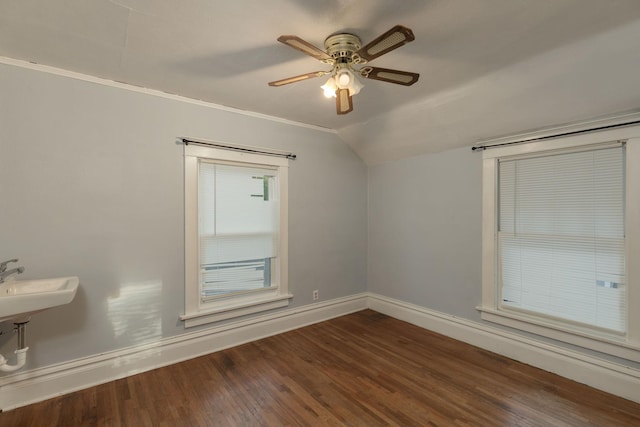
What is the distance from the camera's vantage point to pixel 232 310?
3.12 meters

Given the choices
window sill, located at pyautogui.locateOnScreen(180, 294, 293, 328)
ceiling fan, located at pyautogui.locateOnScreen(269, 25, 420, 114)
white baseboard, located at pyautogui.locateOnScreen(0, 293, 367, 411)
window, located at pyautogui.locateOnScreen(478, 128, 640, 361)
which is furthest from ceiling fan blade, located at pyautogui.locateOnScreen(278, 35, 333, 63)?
white baseboard, located at pyautogui.locateOnScreen(0, 293, 367, 411)

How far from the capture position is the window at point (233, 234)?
2893 millimetres

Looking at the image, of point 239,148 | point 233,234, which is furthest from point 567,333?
point 239,148

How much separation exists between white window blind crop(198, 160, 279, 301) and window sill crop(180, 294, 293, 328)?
16 centimetres

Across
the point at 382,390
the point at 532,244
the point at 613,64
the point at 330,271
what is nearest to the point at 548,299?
the point at 532,244

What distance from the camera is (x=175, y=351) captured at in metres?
2.79

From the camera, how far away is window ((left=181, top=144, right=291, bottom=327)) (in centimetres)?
289

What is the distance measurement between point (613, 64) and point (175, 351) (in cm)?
405

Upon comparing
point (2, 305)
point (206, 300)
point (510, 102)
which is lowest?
point (206, 300)

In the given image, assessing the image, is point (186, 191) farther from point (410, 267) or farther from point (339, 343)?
point (410, 267)

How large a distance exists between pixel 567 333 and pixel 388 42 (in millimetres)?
2765

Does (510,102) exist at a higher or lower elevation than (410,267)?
higher

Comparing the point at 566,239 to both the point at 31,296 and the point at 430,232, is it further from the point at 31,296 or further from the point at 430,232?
the point at 31,296

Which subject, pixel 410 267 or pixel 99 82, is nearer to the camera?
pixel 99 82
